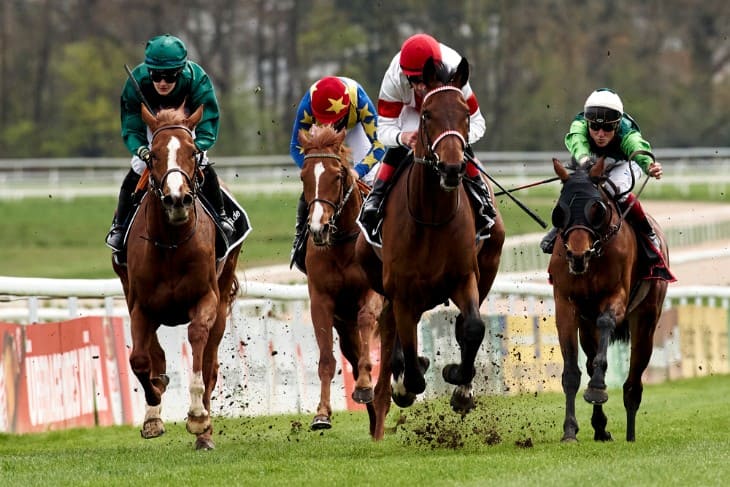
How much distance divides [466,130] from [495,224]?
154cm

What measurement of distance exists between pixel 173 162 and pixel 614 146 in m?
2.96

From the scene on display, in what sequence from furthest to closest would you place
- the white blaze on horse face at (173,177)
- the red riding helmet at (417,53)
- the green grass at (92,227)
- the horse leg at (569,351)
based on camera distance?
the green grass at (92,227) < the horse leg at (569,351) < the red riding helmet at (417,53) < the white blaze on horse face at (173,177)

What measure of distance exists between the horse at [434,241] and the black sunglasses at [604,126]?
1.20 meters

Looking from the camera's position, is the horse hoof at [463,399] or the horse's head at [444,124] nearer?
the horse's head at [444,124]

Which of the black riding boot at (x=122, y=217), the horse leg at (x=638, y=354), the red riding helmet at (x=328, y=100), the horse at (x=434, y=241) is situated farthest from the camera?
the red riding helmet at (x=328, y=100)

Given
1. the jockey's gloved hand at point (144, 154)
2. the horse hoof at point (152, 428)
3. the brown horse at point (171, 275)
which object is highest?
the jockey's gloved hand at point (144, 154)

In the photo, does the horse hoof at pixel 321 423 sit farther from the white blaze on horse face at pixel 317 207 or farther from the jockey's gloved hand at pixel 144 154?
the jockey's gloved hand at pixel 144 154

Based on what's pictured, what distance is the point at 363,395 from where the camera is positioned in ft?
32.7

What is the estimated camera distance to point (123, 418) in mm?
11695

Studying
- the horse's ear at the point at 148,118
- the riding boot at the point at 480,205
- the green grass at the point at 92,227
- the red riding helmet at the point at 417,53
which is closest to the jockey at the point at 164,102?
the horse's ear at the point at 148,118

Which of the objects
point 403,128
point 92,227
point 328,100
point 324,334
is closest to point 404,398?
point 324,334

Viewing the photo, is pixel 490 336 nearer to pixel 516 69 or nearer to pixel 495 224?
pixel 495 224

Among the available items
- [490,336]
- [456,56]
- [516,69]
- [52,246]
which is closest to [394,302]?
[456,56]

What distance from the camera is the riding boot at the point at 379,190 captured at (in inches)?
360
